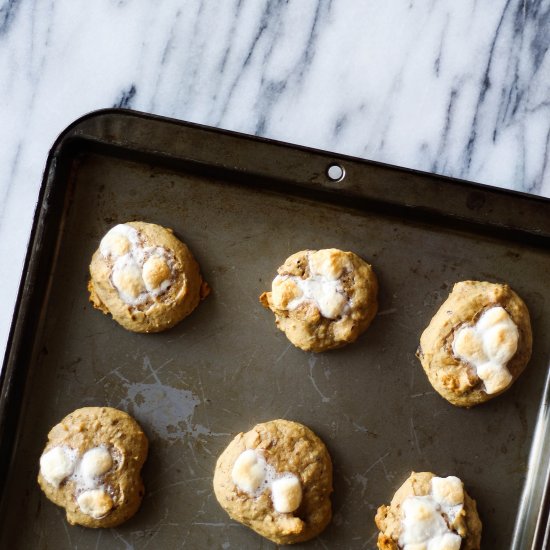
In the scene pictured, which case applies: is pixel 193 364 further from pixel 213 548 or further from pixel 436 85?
pixel 436 85

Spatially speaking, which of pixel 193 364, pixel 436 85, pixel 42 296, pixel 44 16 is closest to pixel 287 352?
pixel 193 364

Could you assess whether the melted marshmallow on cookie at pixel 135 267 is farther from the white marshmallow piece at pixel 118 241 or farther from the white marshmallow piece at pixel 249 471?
the white marshmallow piece at pixel 249 471

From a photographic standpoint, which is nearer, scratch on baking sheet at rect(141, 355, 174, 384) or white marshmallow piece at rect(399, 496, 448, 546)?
white marshmallow piece at rect(399, 496, 448, 546)

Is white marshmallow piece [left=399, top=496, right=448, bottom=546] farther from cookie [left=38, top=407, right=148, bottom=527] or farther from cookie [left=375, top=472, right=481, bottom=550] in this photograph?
cookie [left=38, top=407, right=148, bottom=527]

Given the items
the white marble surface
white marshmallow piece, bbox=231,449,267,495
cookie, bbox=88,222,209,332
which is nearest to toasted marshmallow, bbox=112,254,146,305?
cookie, bbox=88,222,209,332

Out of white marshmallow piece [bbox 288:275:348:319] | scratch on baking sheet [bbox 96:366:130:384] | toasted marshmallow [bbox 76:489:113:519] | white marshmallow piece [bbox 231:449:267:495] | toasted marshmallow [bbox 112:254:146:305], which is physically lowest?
toasted marshmallow [bbox 76:489:113:519]

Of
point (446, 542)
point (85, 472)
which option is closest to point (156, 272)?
point (85, 472)

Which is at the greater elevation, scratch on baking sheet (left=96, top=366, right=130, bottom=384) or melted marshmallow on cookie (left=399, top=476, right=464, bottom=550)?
scratch on baking sheet (left=96, top=366, right=130, bottom=384)
